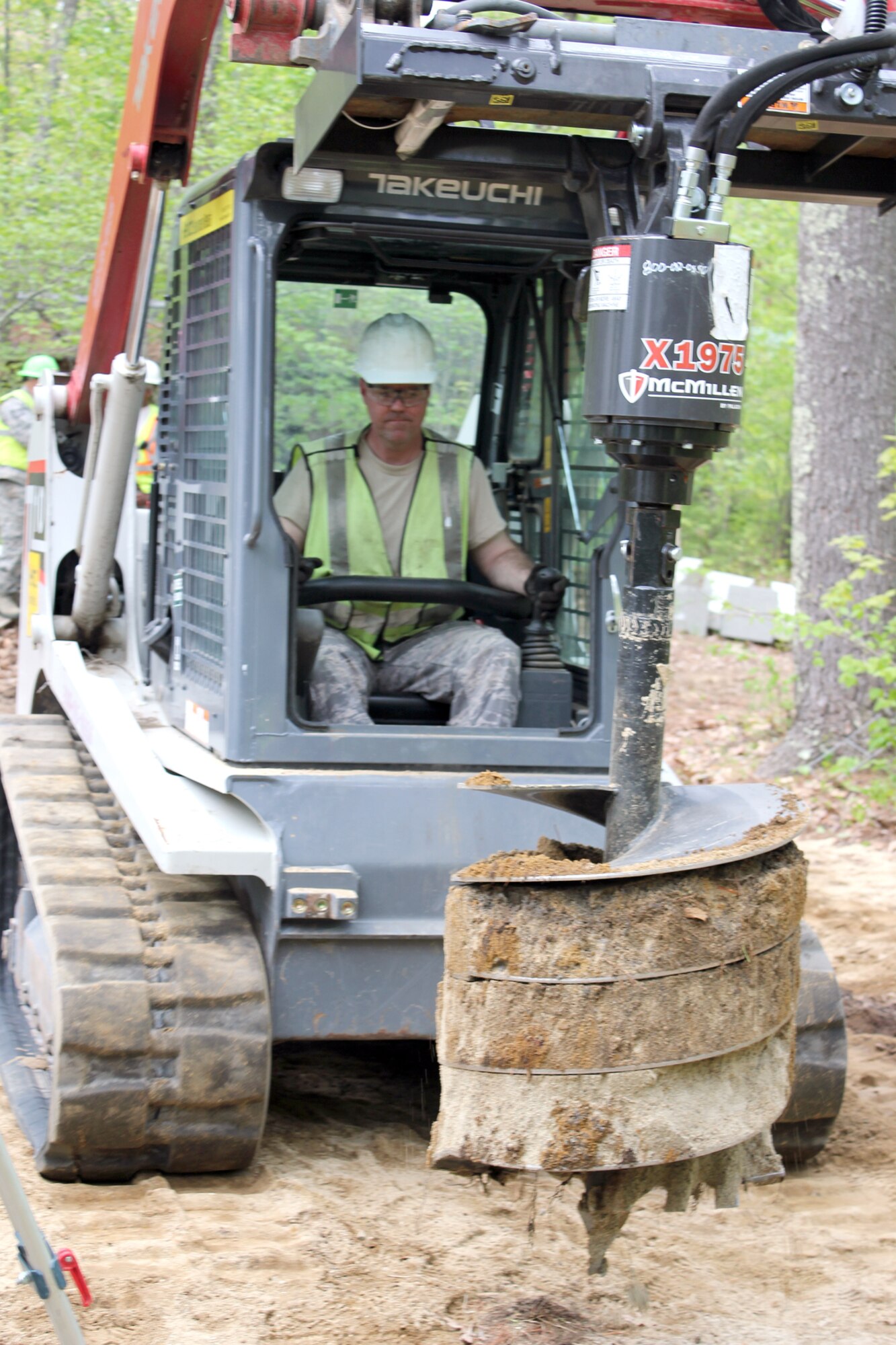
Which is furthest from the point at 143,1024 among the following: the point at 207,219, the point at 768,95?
the point at 768,95

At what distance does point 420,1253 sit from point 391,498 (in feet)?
6.84

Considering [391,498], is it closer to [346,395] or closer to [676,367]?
[346,395]

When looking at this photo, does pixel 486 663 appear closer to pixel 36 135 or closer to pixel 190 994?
pixel 190 994

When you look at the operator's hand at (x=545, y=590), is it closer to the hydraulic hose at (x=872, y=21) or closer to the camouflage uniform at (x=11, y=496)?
the hydraulic hose at (x=872, y=21)

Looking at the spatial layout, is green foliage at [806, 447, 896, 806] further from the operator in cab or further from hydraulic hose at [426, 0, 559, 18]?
hydraulic hose at [426, 0, 559, 18]

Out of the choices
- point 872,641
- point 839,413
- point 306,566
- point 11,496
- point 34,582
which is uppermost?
point 839,413

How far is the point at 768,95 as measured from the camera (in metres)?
2.60

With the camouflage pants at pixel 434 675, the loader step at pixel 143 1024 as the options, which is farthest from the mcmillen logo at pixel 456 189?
the loader step at pixel 143 1024

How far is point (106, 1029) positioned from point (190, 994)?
203 millimetres

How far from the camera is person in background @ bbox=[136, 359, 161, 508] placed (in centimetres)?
484

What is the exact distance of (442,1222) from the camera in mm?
3553

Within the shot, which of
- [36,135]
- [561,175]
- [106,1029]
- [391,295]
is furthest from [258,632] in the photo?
[36,135]

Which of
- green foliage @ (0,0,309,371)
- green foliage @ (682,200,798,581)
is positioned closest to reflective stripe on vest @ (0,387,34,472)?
green foliage @ (0,0,309,371)

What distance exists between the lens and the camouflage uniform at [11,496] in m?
8.70
